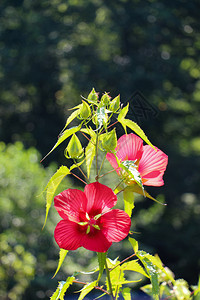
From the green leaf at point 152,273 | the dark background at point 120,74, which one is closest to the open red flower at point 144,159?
the green leaf at point 152,273

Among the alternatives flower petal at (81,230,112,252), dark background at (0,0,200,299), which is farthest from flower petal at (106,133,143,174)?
dark background at (0,0,200,299)

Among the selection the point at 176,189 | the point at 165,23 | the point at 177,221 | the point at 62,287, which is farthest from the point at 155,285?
the point at 165,23

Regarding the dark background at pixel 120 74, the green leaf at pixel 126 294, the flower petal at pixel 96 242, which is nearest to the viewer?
the flower petal at pixel 96 242

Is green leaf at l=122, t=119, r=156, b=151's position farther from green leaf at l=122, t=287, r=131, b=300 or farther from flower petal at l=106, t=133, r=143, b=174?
green leaf at l=122, t=287, r=131, b=300

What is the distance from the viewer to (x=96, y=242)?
1.78 feet

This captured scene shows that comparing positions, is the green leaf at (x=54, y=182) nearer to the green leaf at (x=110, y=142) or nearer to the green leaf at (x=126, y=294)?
the green leaf at (x=110, y=142)

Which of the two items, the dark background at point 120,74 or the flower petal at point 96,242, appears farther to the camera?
the dark background at point 120,74

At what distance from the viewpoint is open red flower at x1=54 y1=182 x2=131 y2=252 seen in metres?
0.55

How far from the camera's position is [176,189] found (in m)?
8.08

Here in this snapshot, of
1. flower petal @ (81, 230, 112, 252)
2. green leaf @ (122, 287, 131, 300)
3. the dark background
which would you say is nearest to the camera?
flower petal @ (81, 230, 112, 252)

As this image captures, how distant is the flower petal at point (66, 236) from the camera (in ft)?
1.80

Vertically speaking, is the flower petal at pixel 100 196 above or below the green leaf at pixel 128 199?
above

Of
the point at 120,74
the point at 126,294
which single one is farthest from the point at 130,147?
the point at 120,74

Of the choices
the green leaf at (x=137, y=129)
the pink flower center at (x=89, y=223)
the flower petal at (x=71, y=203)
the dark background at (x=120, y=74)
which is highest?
the green leaf at (x=137, y=129)
